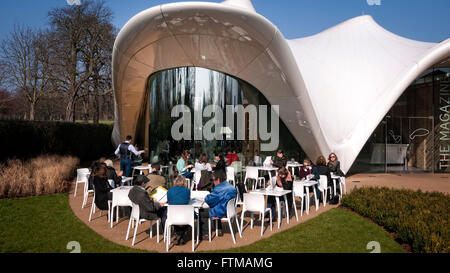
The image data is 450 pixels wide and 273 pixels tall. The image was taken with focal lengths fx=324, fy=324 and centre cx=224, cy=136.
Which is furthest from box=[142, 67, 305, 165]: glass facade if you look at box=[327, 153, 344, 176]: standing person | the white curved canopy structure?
box=[327, 153, 344, 176]: standing person

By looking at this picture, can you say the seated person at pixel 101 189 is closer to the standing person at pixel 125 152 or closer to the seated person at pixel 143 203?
the seated person at pixel 143 203

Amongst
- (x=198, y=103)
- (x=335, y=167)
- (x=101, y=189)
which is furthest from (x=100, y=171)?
(x=335, y=167)

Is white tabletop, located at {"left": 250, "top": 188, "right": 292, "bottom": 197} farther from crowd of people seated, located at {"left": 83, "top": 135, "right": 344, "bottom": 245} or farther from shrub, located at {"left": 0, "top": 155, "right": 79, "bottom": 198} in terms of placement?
shrub, located at {"left": 0, "top": 155, "right": 79, "bottom": 198}

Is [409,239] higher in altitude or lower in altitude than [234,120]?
lower

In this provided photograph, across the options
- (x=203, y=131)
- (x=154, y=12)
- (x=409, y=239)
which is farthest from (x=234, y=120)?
(x=409, y=239)

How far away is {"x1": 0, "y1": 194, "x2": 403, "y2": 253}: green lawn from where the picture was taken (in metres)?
5.42

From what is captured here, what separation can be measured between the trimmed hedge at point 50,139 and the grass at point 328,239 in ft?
35.3

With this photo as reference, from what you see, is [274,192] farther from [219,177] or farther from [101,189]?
[101,189]

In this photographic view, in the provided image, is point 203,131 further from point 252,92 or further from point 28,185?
point 28,185

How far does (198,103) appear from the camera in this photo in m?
12.3

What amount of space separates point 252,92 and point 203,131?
110 inches

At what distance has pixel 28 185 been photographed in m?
9.56

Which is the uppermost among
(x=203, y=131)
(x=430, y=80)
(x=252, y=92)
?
(x=430, y=80)

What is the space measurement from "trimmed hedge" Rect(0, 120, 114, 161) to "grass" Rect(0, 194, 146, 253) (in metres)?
4.80
